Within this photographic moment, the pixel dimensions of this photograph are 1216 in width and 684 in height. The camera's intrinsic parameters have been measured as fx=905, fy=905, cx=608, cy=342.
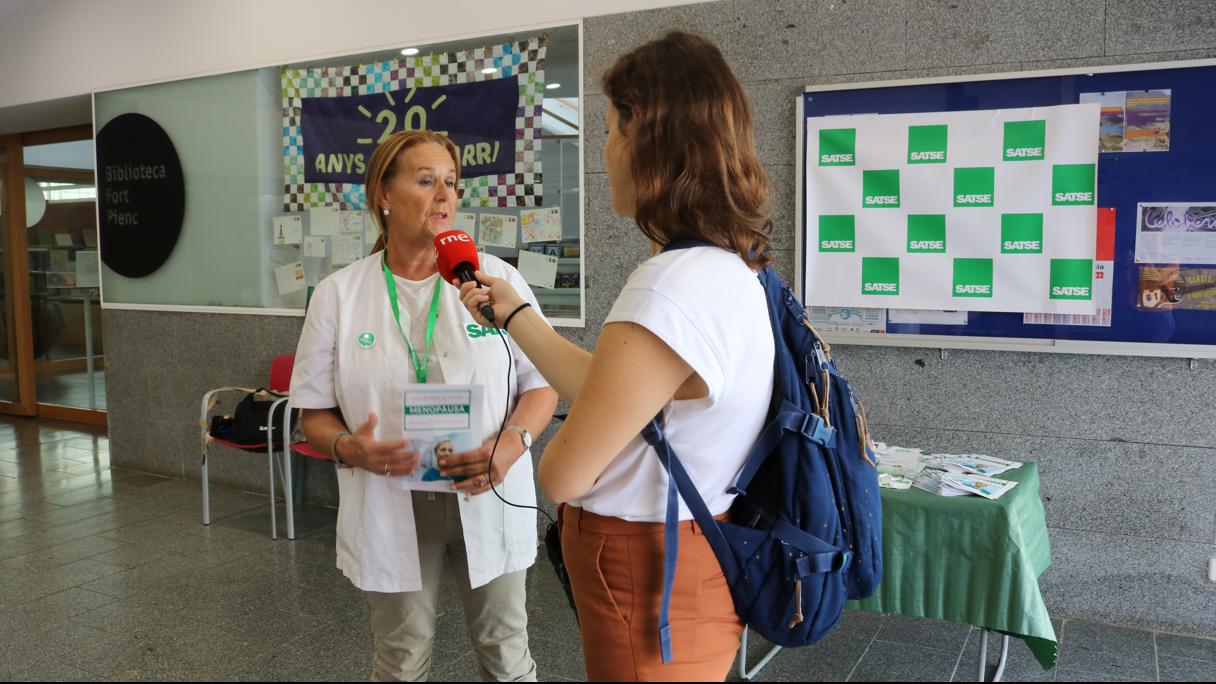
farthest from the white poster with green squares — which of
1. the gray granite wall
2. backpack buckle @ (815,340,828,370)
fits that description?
backpack buckle @ (815,340,828,370)

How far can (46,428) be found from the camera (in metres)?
7.34

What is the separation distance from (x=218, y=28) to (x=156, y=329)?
1.85 metres

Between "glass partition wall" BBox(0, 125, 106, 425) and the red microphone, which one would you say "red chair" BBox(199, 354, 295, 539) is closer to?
the red microphone

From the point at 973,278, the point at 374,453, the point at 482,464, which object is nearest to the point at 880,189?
the point at 973,278

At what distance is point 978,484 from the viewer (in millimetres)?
2615

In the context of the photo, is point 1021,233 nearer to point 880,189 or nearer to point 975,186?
point 975,186

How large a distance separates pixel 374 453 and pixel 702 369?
2.97 ft

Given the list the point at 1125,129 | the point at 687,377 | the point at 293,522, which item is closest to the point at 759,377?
the point at 687,377

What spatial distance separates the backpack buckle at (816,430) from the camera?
1220 mm

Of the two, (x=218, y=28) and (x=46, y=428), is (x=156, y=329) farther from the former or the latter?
(x=46, y=428)

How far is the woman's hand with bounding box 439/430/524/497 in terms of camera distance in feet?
5.84

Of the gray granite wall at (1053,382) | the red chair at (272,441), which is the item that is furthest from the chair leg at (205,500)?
the gray granite wall at (1053,382)

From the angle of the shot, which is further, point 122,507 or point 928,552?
point 122,507

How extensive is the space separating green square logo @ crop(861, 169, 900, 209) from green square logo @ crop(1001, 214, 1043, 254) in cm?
39
